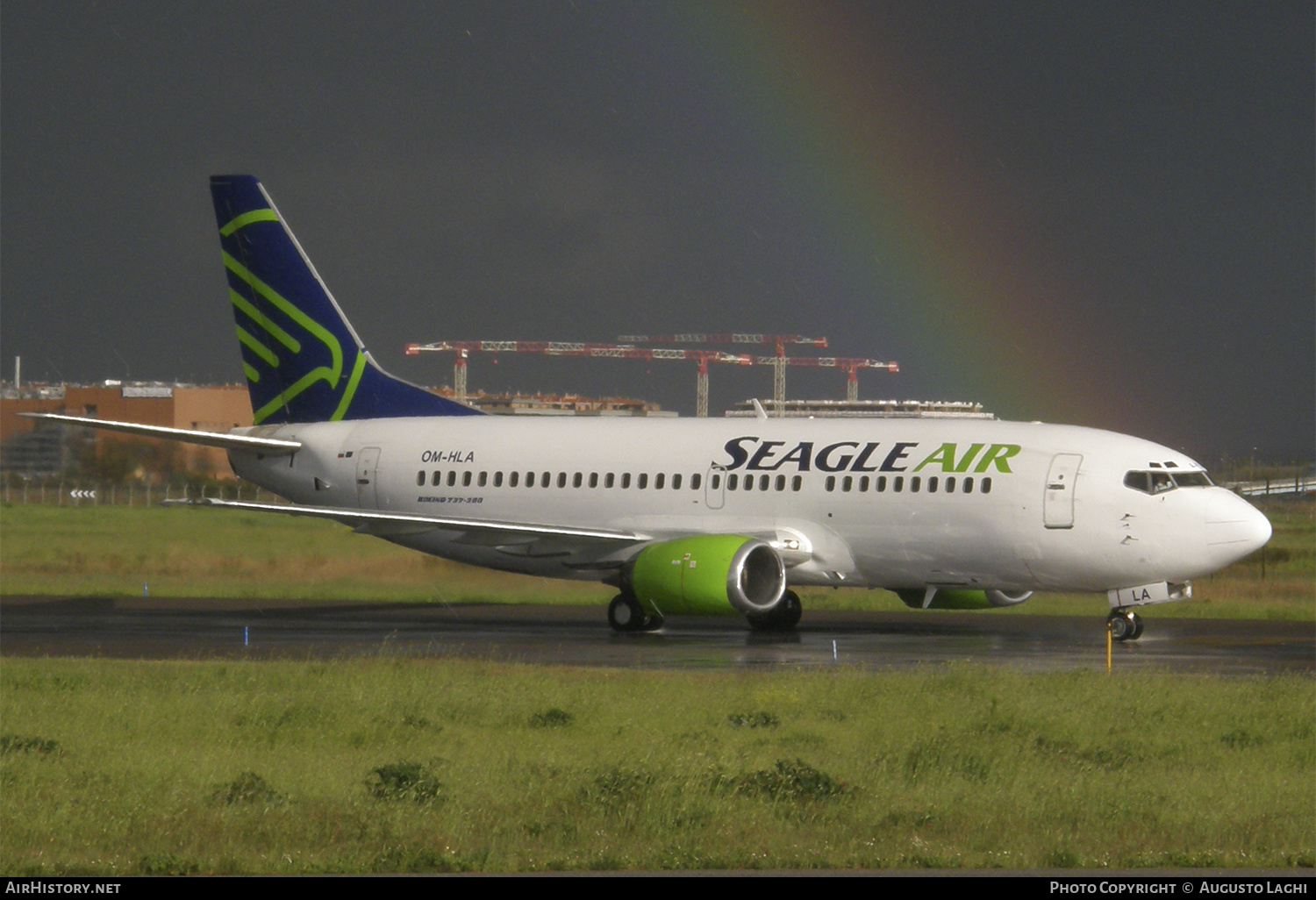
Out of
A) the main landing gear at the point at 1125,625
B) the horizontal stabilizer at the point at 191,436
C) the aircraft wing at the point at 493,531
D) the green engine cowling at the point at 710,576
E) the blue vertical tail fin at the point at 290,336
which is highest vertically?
the blue vertical tail fin at the point at 290,336

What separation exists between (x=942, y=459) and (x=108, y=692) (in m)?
15.4

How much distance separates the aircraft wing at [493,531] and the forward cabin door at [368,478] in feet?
8.58

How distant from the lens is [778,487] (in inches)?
1267

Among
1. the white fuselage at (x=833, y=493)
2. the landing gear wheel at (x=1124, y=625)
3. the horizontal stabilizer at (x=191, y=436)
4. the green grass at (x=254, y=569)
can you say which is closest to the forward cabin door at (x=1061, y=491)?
the white fuselage at (x=833, y=493)

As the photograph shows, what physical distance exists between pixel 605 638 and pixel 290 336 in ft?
42.8

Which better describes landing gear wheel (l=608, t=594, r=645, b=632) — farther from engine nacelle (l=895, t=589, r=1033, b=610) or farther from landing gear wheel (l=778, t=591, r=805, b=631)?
engine nacelle (l=895, t=589, r=1033, b=610)

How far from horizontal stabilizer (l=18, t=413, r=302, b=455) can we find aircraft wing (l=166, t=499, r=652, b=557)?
2227 mm

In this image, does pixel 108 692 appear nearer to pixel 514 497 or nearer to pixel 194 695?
pixel 194 695

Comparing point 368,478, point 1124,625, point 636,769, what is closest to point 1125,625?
point 1124,625

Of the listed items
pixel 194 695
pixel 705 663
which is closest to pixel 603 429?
pixel 705 663

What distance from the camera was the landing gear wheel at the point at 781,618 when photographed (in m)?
33.0

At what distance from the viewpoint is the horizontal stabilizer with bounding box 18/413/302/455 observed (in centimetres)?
3375

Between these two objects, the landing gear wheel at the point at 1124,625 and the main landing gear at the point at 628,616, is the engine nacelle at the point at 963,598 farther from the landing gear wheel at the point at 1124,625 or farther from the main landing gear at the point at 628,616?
the main landing gear at the point at 628,616

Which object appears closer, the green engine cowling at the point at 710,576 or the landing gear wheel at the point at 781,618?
the green engine cowling at the point at 710,576
